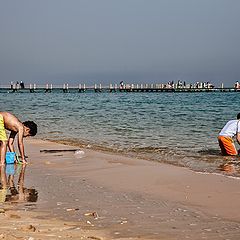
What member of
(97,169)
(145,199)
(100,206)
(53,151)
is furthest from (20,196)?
(53,151)

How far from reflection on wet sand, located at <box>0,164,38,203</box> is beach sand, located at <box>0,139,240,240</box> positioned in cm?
10

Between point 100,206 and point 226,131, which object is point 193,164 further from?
point 100,206

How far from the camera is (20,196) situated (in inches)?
237

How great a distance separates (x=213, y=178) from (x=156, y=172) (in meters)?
1.08

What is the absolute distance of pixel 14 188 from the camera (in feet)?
21.7

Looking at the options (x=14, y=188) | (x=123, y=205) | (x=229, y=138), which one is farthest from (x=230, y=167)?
(x=14, y=188)

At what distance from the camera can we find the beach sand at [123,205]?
441 cm

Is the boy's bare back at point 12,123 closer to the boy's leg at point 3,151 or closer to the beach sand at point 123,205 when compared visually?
the boy's leg at point 3,151

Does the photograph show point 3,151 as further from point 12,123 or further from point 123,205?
point 123,205

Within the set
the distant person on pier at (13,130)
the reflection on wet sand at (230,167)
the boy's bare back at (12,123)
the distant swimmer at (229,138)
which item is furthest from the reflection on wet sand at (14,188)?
the distant swimmer at (229,138)

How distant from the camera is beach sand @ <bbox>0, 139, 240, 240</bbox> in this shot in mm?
4410

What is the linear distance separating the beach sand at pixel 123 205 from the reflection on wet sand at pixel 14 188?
0.10 metres

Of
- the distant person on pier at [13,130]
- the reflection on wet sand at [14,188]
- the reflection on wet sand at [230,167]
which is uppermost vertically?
the distant person on pier at [13,130]

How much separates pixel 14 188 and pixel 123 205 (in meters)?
1.83
